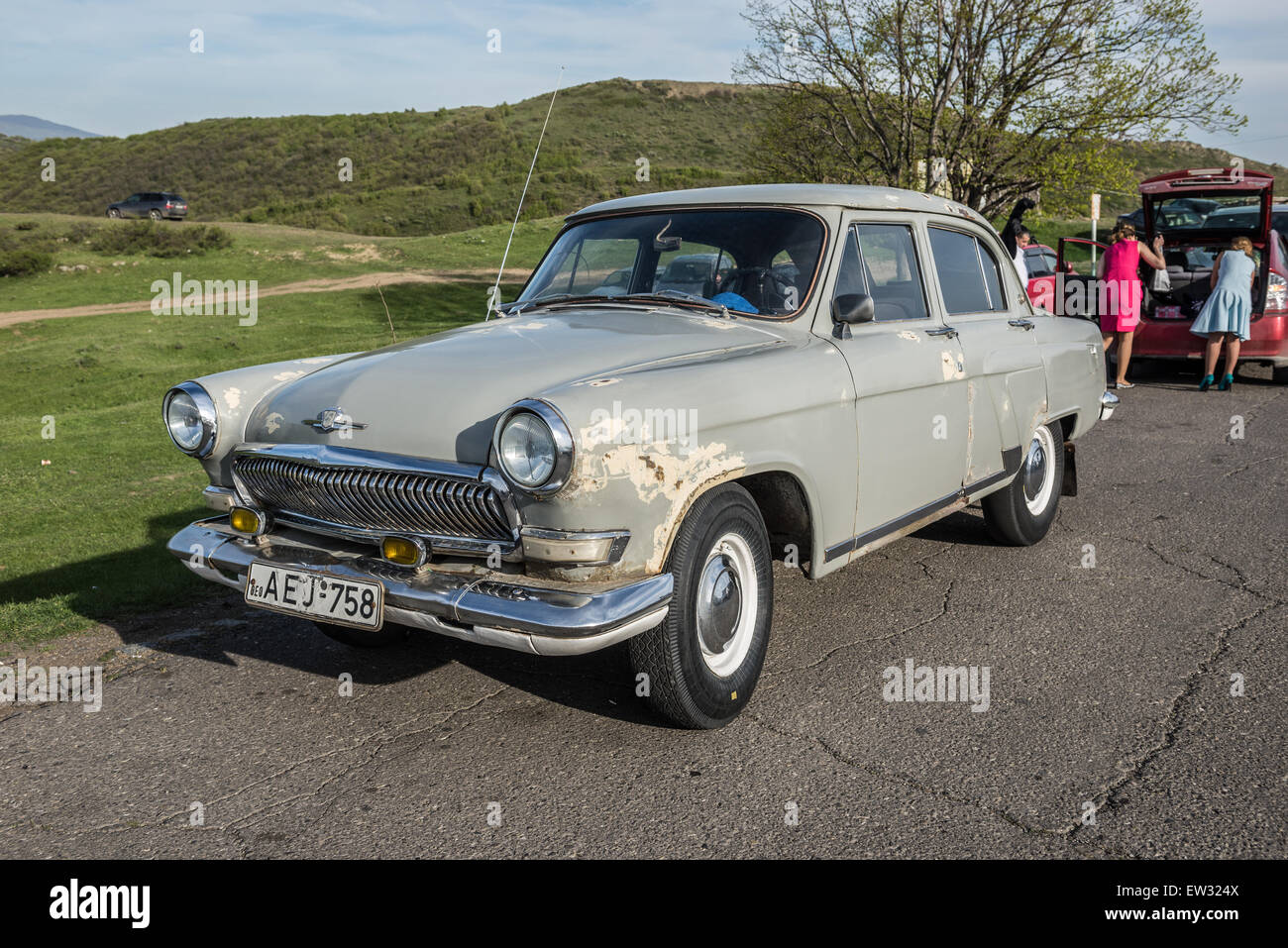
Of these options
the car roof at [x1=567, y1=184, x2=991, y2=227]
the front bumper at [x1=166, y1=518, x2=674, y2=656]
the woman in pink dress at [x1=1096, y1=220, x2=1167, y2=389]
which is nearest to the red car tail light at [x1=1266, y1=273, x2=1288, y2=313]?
the woman in pink dress at [x1=1096, y1=220, x2=1167, y2=389]

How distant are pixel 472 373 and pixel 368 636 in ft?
4.82

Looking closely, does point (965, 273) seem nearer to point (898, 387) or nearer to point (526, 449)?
point (898, 387)

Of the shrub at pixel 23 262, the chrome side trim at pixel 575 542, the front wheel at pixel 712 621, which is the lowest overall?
the front wheel at pixel 712 621

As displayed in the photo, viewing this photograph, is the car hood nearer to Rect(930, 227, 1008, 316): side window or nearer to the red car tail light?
Rect(930, 227, 1008, 316): side window

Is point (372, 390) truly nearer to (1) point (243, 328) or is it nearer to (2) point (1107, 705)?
(2) point (1107, 705)

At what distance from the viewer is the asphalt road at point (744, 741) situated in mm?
2975

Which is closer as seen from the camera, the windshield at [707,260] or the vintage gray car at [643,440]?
the vintage gray car at [643,440]

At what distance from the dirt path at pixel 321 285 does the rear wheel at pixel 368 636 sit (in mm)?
17636

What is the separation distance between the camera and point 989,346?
5043 millimetres

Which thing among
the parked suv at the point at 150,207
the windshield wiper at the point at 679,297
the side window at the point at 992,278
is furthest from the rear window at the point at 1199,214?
the parked suv at the point at 150,207

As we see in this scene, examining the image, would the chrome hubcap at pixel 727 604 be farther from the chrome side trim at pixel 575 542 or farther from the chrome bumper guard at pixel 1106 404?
the chrome bumper guard at pixel 1106 404

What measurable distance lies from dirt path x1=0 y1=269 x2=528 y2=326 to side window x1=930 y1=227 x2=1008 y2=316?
684 inches

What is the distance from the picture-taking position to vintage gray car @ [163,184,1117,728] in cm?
310
